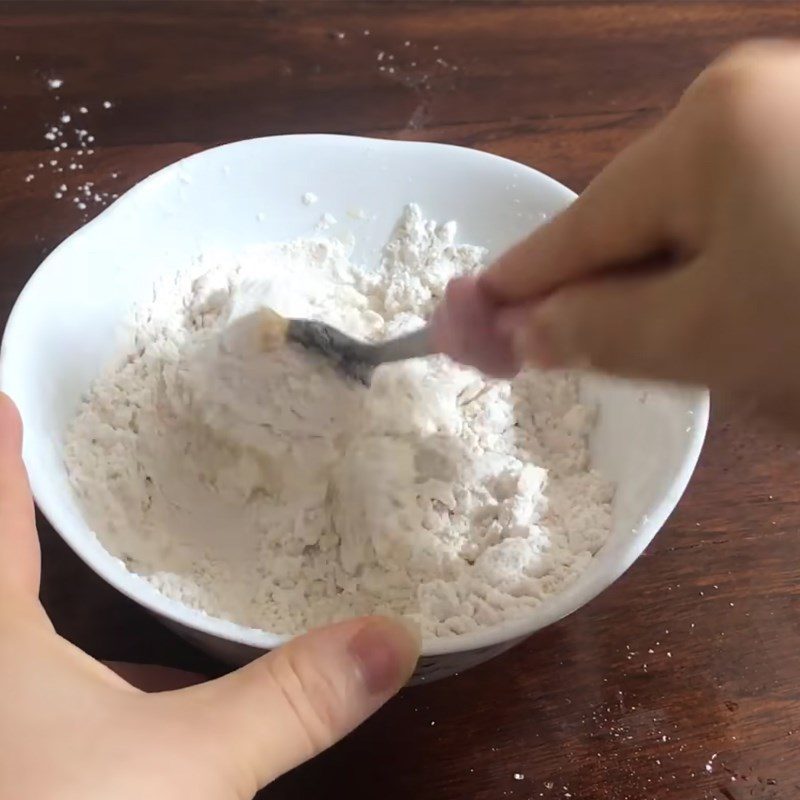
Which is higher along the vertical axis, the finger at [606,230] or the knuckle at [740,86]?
the knuckle at [740,86]

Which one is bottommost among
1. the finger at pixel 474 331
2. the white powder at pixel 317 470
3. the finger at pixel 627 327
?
the white powder at pixel 317 470

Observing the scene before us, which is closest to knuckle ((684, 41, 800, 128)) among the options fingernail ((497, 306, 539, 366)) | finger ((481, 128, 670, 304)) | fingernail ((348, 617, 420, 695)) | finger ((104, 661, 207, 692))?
finger ((481, 128, 670, 304))

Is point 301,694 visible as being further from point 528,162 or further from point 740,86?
point 528,162

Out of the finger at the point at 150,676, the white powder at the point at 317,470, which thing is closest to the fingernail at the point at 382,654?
the white powder at the point at 317,470

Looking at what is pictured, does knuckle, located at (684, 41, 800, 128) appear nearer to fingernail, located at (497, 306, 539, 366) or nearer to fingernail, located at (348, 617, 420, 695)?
fingernail, located at (497, 306, 539, 366)

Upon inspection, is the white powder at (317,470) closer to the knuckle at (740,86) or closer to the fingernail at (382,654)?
the fingernail at (382,654)

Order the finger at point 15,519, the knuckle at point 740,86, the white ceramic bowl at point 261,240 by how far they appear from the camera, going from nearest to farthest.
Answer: the knuckle at point 740,86 < the finger at point 15,519 < the white ceramic bowl at point 261,240

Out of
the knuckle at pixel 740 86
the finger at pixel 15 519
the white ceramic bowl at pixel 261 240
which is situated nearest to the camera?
the knuckle at pixel 740 86
